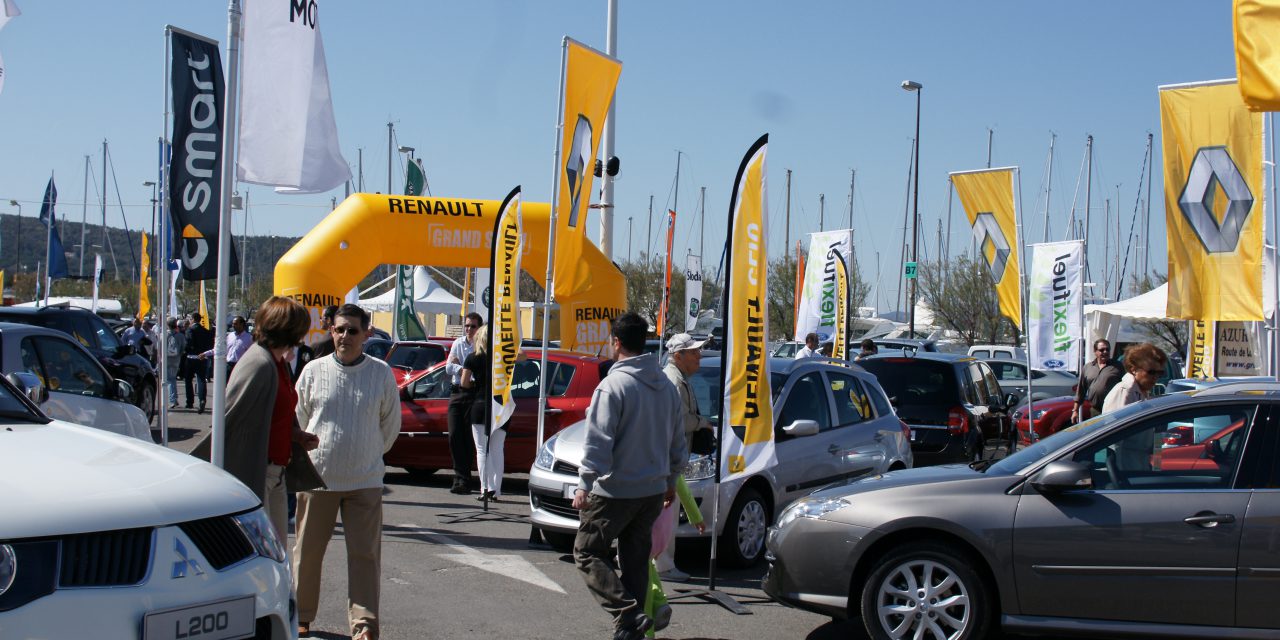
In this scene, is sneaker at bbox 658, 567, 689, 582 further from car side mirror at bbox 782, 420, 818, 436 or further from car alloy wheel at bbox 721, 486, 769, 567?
car side mirror at bbox 782, 420, 818, 436

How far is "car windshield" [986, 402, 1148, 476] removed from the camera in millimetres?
6223

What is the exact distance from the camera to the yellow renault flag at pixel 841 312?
19.6 meters

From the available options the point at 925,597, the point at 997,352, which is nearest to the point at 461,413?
the point at 925,597

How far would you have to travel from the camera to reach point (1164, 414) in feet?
20.0

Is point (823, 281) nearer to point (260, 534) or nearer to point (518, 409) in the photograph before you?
point (518, 409)

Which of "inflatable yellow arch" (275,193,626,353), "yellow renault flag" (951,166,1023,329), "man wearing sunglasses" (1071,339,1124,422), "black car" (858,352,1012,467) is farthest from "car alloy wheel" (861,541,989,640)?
"yellow renault flag" (951,166,1023,329)

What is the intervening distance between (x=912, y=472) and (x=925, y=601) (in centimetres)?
90

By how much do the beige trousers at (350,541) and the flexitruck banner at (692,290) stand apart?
20.6 metres

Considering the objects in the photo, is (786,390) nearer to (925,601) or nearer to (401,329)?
(925,601)

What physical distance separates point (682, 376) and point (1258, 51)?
4.31 metres

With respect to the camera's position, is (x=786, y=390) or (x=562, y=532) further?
(x=786, y=390)

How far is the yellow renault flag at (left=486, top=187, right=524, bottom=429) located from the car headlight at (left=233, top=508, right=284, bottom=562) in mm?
6614

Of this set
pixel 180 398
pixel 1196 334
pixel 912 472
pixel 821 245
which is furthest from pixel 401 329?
pixel 912 472

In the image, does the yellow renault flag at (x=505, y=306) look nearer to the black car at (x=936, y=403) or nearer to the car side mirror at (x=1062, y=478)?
the black car at (x=936, y=403)
